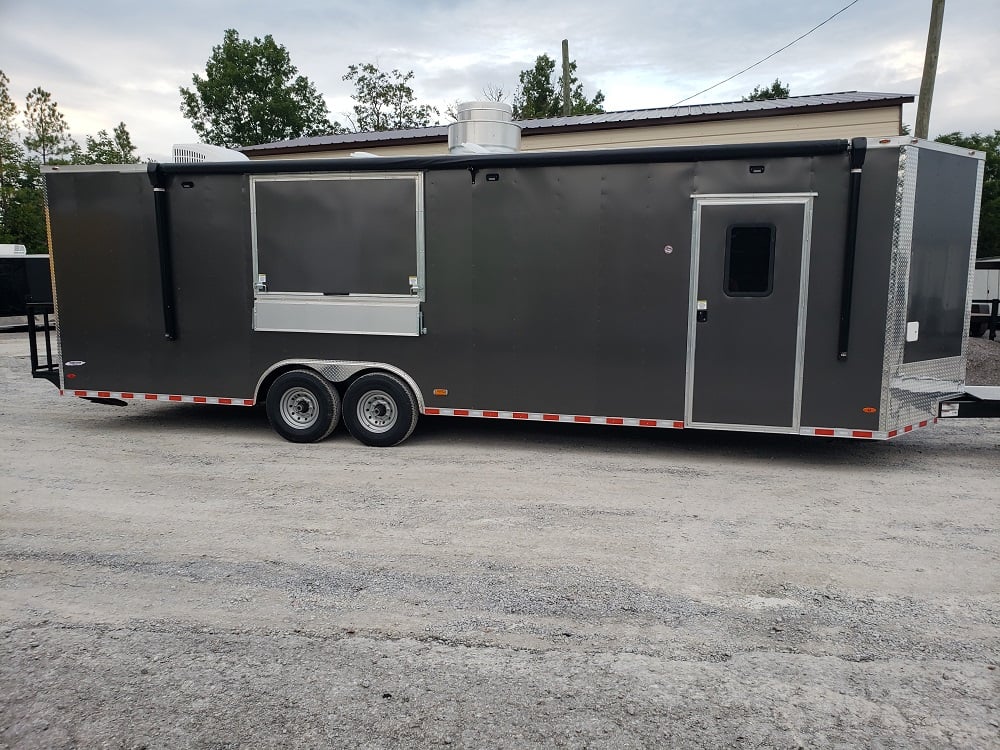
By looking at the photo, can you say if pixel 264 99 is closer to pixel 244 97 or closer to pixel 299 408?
pixel 244 97

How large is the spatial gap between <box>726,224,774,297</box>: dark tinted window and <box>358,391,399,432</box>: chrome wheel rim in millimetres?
3619

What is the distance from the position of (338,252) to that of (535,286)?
208cm

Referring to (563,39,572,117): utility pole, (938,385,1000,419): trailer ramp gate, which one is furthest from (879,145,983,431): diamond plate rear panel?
(563,39,572,117): utility pole

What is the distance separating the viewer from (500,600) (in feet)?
13.9

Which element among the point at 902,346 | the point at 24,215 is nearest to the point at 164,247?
the point at 902,346

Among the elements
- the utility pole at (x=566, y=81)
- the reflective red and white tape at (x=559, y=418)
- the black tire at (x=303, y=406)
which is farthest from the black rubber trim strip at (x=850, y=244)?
the utility pole at (x=566, y=81)

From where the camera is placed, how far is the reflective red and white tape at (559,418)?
7.22 metres

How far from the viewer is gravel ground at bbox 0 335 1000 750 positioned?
3.14 m

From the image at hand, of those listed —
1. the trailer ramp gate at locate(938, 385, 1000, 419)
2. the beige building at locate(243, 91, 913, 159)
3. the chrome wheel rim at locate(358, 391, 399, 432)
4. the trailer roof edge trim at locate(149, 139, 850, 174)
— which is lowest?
the chrome wheel rim at locate(358, 391, 399, 432)

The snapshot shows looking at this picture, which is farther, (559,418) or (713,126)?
(713,126)

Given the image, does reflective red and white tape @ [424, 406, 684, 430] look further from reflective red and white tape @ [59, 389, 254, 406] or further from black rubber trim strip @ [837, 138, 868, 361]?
reflective red and white tape @ [59, 389, 254, 406]

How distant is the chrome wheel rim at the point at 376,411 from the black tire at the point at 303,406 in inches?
11.7

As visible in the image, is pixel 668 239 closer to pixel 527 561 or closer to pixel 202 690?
pixel 527 561

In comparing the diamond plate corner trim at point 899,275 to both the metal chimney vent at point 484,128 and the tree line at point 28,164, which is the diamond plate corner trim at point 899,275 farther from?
the tree line at point 28,164
